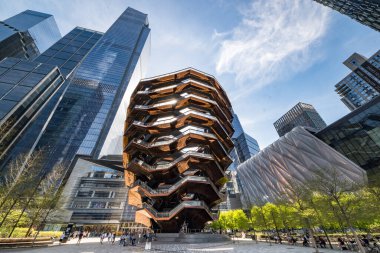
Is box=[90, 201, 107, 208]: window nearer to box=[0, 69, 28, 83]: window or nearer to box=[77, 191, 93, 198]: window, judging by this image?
box=[77, 191, 93, 198]: window

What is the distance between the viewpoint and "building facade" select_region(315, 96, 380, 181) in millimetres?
34781

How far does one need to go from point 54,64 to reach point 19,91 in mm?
60336

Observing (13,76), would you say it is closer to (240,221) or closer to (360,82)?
(240,221)

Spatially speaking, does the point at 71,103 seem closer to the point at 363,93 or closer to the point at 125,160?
the point at 125,160

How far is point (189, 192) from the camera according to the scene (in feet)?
96.2

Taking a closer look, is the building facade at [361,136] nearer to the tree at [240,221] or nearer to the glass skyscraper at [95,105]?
the tree at [240,221]

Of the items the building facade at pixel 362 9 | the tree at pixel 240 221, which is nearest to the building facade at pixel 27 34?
the tree at pixel 240 221

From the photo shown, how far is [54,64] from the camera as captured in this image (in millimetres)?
92625

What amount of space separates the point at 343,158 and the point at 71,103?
114 metres

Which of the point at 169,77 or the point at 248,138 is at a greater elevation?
the point at 248,138

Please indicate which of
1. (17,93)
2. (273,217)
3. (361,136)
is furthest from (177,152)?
(17,93)

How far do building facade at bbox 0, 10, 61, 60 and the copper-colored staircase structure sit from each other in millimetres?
87498

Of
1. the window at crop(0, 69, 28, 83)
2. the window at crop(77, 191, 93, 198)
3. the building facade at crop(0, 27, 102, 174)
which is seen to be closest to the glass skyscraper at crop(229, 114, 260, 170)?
the window at crop(77, 191, 93, 198)

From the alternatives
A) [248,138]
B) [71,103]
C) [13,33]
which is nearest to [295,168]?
[248,138]
